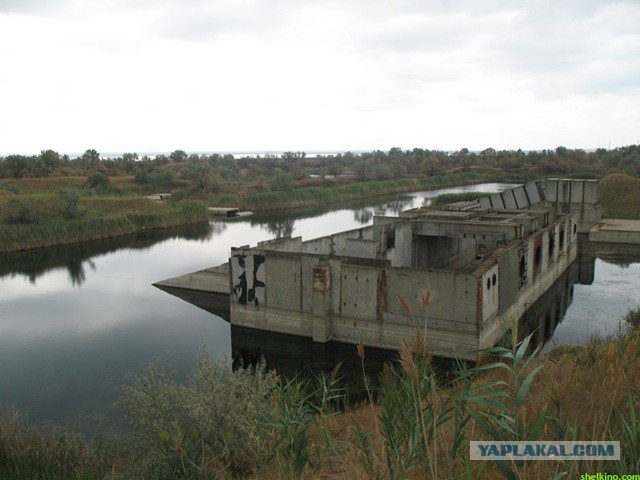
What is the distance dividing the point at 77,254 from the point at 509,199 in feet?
88.7

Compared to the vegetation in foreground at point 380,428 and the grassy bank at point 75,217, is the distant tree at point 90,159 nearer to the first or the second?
the grassy bank at point 75,217

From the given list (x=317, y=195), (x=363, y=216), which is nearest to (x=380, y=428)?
(x=363, y=216)

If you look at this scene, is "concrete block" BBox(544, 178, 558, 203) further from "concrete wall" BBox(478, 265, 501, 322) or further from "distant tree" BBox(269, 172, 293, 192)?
"distant tree" BBox(269, 172, 293, 192)

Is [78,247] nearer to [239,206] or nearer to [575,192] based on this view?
[239,206]

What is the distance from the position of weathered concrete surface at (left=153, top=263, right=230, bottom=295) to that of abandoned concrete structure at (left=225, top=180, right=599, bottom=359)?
17.9ft

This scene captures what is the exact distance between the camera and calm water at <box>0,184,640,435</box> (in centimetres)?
1487

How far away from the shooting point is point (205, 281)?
24828mm

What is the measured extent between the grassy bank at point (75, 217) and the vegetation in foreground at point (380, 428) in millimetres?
29328

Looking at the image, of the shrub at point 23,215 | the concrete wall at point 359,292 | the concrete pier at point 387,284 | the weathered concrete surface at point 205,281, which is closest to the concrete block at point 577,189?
the concrete pier at point 387,284

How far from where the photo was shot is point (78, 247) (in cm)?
3594

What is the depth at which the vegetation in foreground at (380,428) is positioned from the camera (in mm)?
3670

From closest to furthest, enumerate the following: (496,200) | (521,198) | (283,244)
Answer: (283,244) → (496,200) → (521,198)

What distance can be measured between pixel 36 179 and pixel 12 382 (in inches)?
2043

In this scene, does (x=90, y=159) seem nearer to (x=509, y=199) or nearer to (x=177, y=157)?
(x=177, y=157)
